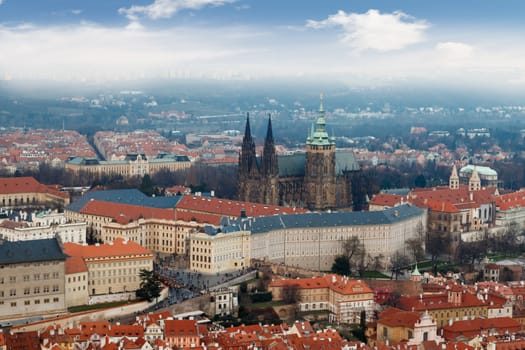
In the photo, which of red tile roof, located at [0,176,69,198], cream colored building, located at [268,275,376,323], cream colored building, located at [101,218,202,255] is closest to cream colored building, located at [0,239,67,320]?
cream colored building, located at [268,275,376,323]

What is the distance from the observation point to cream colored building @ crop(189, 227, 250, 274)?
2494 inches

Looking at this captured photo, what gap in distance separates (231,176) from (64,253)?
54.5m

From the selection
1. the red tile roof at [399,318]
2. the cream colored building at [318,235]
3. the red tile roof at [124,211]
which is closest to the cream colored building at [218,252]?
the cream colored building at [318,235]

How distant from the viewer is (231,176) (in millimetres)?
109250

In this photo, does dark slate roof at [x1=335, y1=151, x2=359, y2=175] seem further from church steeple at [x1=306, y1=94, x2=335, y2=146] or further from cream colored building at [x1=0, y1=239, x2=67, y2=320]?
cream colored building at [x1=0, y1=239, x2=67, y2=320]

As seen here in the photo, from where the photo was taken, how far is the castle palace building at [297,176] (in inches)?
3241

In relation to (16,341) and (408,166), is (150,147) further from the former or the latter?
(16,341)

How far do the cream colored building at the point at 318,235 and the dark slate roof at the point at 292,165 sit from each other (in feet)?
41.7

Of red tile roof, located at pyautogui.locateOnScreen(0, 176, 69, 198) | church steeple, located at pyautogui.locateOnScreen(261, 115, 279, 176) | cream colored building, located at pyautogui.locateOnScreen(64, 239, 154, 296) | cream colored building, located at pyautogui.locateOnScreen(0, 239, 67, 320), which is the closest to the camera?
cream colored building, located at pyautogui.locateOnScreen(0, 239, 67, 320)

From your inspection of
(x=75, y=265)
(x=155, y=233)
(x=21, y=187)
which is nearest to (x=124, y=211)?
(x=155, y=233)

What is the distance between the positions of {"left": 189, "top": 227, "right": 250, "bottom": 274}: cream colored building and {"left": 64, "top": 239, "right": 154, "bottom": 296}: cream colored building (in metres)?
5.23

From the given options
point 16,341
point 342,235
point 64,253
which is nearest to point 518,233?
point 342,235

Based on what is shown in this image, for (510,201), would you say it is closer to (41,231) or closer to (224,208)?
(224,208)

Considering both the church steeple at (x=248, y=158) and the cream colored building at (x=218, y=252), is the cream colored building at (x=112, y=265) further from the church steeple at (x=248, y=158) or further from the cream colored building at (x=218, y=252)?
the church steeple at (x=248, y=158)
